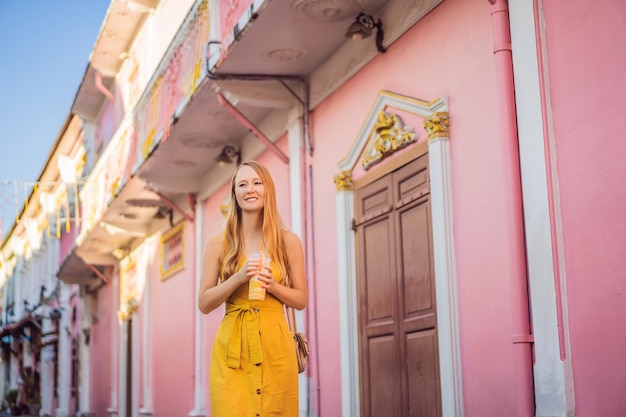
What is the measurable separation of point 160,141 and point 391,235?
15.9ft

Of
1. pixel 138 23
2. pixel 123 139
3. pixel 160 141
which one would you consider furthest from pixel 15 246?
pixel 160 141

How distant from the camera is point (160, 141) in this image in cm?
1245

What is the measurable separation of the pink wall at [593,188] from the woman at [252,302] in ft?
6.11

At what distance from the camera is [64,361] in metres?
29.0

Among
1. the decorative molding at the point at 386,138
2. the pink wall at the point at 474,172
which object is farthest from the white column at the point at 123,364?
the pink wall at the point at 474,172

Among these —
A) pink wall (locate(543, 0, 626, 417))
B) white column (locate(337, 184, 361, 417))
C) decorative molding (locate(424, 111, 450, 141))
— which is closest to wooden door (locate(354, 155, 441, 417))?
white column (locate(337, 184, 361, 417))

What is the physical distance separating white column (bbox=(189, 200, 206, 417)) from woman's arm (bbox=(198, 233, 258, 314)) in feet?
31.3

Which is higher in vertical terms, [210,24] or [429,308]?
[210,24]

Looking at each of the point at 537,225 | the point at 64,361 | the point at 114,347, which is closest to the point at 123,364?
the point at 114,347

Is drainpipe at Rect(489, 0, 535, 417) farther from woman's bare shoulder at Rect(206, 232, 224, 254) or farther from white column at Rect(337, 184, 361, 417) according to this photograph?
white column at Rect(337, 184, 361, 417)

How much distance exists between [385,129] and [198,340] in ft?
23.2

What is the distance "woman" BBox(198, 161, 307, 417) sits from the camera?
458cm

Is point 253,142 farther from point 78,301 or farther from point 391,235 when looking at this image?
point 78,301

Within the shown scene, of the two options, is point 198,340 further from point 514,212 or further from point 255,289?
point 255,289
